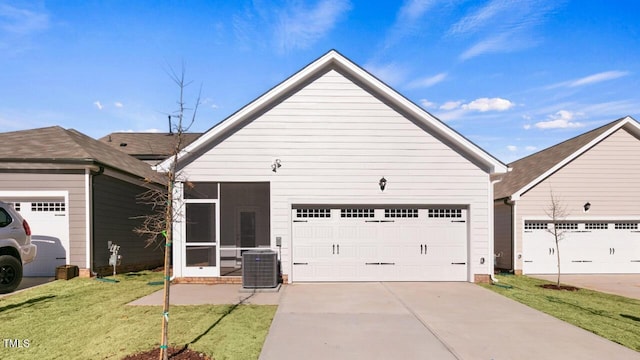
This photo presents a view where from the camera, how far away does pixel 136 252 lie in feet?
47.1

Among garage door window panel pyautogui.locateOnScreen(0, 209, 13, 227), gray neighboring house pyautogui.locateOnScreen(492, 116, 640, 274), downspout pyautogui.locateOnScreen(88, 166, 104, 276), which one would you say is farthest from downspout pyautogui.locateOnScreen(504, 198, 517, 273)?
garage door window panel pyautogui.locateOnScreen(0, 209, 13, 227)

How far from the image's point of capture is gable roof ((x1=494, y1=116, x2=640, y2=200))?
45.8 ft

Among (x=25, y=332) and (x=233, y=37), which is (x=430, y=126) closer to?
(x=233, y=37)

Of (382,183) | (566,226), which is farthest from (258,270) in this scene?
(566,226)

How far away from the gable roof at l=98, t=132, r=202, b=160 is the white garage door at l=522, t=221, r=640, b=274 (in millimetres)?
18179

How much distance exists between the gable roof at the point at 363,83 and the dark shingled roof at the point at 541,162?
10.1 ft

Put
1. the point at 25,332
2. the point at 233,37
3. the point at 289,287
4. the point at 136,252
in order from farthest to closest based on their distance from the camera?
1. the point at 136,252
2. the point at 233,37
3. the point at 289,287
4. the point at 25,332

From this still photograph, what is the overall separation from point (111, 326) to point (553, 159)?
16.5 metres

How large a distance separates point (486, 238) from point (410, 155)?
11.6 ft

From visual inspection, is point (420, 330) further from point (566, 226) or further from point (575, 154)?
point (575, 154)

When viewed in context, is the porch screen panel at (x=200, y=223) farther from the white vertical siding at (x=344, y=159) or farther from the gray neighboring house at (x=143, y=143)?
the gray neighboring house at (x=143, y=143)

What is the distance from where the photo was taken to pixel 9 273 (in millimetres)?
8969

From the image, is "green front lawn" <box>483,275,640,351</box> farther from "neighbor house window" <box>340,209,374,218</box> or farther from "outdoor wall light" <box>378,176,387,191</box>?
"outdoor wall light" <box>378,176,387,191</box>

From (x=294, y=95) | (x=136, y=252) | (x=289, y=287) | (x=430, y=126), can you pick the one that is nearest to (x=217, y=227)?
(x=289, y=287)
